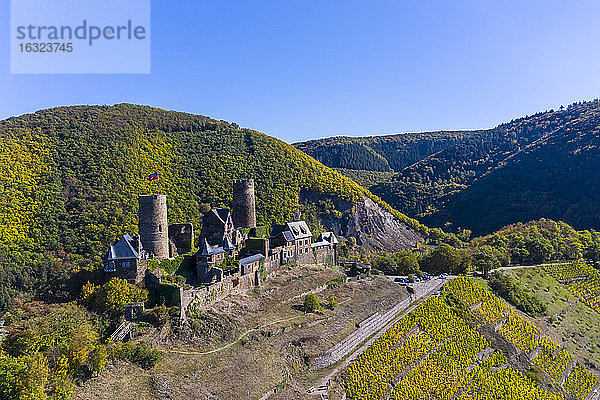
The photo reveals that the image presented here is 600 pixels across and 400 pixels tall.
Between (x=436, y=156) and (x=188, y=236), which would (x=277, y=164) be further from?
(x=436, y=156)

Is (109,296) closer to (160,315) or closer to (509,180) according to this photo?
(160,315)

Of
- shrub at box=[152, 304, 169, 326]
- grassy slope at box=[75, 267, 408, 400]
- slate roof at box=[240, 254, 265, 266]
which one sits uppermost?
slate roof at box=[240, 254, 265, 266]

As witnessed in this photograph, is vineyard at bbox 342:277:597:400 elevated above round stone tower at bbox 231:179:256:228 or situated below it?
below

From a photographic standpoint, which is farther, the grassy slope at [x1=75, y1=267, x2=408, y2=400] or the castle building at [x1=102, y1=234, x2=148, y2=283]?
the castle building at [x1=102, y1=234, x2=148, y2=283]

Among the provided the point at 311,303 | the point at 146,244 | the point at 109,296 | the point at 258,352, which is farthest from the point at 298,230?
the point at 109,296

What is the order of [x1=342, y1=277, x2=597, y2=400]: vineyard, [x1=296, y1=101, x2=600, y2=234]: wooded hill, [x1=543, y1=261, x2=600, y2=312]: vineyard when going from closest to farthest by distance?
[x1=342, y1=277, x2=597, y2=400]: vineyard < [x1=543, y1=261, x2=600, y2=312]: vineyard < [x1=296, y1=101, x2=600, y2=234]: wooded hill

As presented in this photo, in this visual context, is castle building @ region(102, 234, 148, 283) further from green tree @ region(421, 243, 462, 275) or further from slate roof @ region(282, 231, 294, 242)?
green tree @ region(421, 243, 462, 275)

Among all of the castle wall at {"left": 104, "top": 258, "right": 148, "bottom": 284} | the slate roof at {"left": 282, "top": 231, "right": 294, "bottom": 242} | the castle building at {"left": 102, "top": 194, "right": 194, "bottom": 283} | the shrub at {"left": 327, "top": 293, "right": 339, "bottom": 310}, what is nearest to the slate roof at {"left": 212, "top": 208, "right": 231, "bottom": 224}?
the castle building at {"left": 102, "top": 194, "right": 194, "bottom": 283}
